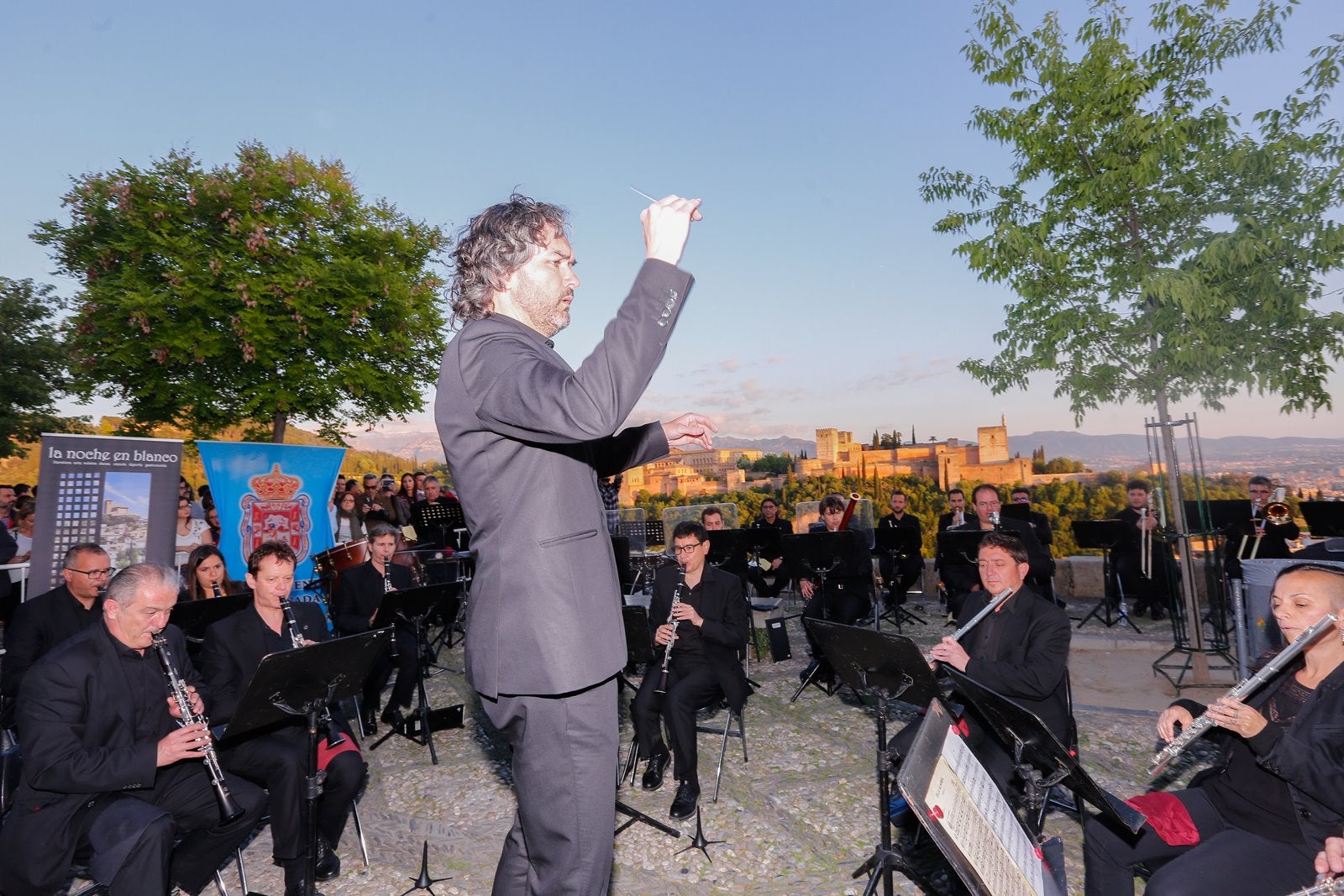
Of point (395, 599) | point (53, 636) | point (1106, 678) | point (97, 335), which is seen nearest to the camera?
point (53, 636)

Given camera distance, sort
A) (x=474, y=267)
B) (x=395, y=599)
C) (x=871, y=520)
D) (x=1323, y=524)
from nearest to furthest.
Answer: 1. (x=474, y=267)
2. (x=395, y=599)
3. (x=1323, y=524)
4. (x=871, y=520)

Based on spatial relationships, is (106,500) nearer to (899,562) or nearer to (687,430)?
(687,430)

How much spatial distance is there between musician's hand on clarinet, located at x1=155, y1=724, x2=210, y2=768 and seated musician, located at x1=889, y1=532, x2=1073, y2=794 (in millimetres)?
3360

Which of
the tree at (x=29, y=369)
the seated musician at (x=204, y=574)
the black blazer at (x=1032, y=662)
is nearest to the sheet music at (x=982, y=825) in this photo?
the black blazer at (x=1032, y=662)

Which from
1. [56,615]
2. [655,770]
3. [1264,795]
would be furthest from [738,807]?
[56,615]

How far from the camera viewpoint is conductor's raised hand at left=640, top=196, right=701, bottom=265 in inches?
61.5

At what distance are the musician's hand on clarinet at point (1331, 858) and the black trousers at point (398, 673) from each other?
597 cm

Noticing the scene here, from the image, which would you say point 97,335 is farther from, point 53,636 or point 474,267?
point 474,267

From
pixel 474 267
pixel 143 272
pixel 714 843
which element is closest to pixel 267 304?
pixel 143 272

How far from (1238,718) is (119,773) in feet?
15.2

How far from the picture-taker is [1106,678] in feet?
26.9

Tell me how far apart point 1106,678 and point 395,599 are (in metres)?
7.01

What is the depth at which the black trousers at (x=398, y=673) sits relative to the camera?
699 centimetres

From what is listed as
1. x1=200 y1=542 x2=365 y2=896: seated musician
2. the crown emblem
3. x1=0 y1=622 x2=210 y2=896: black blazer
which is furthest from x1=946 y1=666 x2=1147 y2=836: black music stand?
the crown emblem
